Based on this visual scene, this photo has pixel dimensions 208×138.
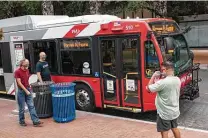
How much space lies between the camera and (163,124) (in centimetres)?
577

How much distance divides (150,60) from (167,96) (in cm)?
275

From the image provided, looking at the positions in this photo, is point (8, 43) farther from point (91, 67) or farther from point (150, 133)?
point (150, 133)

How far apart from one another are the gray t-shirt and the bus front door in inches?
108

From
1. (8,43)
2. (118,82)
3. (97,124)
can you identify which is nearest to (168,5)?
(8,43)

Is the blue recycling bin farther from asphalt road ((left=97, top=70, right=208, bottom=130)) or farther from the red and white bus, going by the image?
asphalt road ((left=97, top=70, right=208, bottom=130))

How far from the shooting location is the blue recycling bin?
8383 millimetres

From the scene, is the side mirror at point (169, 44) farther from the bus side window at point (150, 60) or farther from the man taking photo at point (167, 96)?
the man taking photo at point (167, 96)

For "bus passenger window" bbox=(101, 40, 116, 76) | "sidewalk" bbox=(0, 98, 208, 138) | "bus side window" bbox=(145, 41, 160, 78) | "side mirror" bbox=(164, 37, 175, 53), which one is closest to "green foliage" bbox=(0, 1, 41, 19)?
"bus passenger window" bbox=(101, 40, 116, 76)

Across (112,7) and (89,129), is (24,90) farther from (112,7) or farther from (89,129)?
(112,7)

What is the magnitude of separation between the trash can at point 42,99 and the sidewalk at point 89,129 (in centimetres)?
23

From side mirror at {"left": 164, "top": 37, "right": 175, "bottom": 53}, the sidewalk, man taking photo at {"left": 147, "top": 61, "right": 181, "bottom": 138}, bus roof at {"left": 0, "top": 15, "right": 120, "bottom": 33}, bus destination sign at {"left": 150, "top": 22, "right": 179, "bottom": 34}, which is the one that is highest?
bus roof at {"left": 0, "top": 15, "right": 120, "bottom": 33}

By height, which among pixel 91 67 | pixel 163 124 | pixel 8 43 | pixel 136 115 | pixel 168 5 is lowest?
pixel 136 115

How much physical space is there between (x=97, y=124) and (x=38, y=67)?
2.80 meters

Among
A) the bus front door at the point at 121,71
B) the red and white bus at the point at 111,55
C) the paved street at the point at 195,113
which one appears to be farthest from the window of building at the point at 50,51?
the paved street at the point at 195,113
